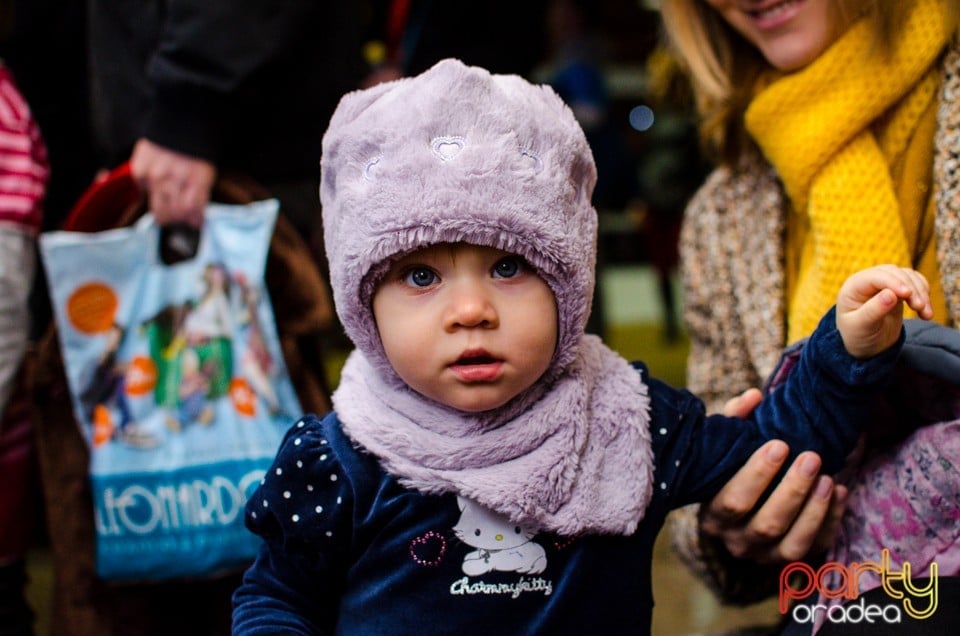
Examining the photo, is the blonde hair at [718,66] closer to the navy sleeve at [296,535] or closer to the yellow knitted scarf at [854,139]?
the yellow knitted scarf at [854,139]

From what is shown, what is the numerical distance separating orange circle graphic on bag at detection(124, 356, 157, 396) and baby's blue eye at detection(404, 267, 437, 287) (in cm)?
60

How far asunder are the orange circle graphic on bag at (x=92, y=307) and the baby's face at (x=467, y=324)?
61cm

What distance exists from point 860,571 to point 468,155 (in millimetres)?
612

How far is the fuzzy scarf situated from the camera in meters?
0.99

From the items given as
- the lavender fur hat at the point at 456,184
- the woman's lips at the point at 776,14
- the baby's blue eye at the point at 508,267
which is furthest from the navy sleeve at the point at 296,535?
the woman's lips at the point at 776,14

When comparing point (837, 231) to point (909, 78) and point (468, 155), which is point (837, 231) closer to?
point (909, 78)

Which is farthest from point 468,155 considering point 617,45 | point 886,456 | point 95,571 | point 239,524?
point 617,45

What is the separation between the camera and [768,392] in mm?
1154

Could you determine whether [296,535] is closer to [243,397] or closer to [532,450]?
[532,450]

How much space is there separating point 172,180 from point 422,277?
0.60m

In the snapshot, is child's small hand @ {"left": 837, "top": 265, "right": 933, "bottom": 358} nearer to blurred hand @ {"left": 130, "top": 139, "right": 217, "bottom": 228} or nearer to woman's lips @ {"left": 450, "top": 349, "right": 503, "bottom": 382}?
woman's lips @ {"left": 450, "top": 349, "right": 503, "bottom": 382}

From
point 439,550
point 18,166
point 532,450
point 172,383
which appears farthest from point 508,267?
point 18,166

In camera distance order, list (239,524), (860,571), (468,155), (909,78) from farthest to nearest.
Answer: (239,524) → (909,78) → (860,571) → (468,155)

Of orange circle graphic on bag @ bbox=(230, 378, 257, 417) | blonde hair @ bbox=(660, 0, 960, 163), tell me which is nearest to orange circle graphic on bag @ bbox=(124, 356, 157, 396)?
orange circle graphic on bag @ bbox=(230, 378, 257, 417)
